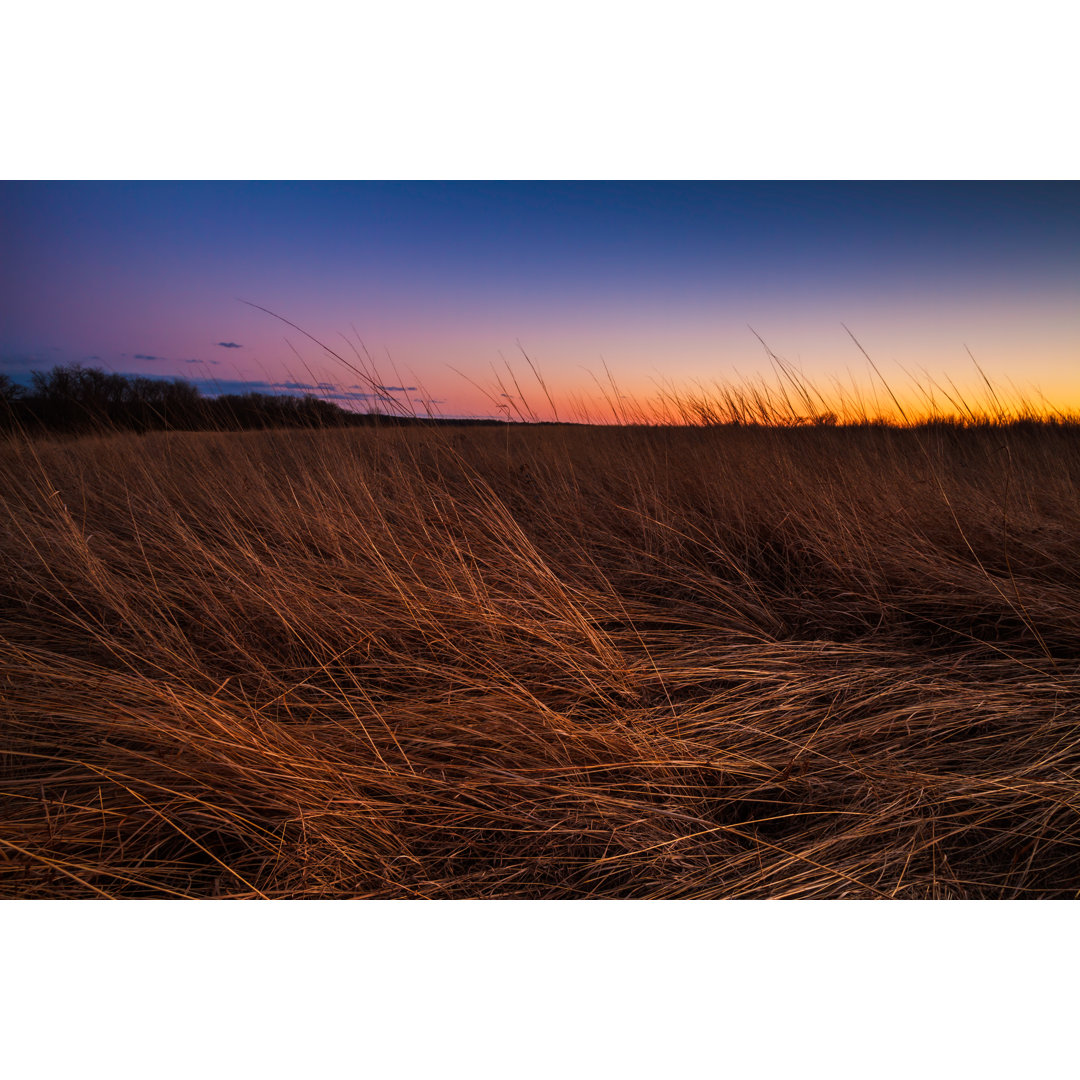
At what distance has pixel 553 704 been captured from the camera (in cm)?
126

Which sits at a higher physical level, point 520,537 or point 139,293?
point 139,293

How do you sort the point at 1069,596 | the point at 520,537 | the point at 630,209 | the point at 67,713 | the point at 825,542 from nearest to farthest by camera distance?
the point at 67,713, the point at 1069,596, the point at 520,537, the point at 825,542, the point at 630,209

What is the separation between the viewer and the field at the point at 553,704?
0.97m

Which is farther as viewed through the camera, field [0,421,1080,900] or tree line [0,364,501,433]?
tree line [0,364,501,433]

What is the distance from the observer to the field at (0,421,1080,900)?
97 cm

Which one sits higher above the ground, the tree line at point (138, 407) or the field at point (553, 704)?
the tree line at point (138, 407)

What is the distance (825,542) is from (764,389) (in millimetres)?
1221

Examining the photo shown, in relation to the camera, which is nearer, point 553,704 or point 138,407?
point 553,704

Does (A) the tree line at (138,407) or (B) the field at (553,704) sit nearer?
(B) the field at (553,704)

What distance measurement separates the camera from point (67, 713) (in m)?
1.14

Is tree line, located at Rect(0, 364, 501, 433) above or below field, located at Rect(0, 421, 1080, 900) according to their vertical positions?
above

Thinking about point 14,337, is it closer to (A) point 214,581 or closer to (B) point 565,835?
(A) point 214,581

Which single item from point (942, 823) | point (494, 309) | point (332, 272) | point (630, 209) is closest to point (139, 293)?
point (332, 272)

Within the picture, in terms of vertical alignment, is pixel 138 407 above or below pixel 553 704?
above
